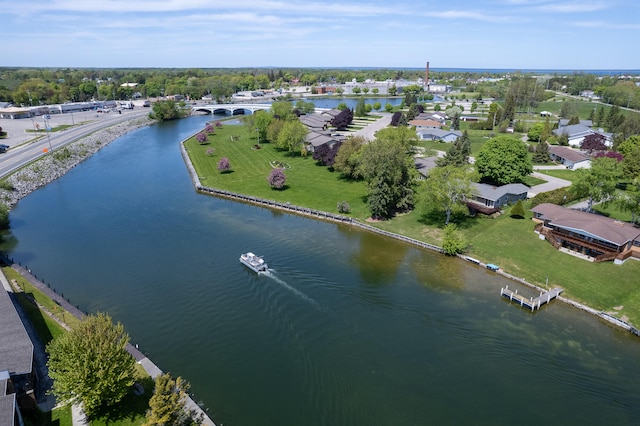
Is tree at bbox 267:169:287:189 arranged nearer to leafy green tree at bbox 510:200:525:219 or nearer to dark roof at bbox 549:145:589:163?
leafy green tree at bbox 510:200:525:219

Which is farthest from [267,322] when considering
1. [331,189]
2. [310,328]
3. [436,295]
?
[331,189]

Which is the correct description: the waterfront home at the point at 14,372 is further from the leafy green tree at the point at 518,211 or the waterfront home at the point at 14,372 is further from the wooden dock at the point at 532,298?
the leafy green tree at the point at 518,211

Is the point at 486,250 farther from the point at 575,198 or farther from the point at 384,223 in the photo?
the point at 575,198

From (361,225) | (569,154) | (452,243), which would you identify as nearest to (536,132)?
(569,154)

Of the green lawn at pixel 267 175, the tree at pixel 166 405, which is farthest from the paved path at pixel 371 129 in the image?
the tree at pixel 166 405

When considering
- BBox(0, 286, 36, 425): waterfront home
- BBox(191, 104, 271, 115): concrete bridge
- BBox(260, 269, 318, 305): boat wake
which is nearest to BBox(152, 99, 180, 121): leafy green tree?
BBox(191, 104, 271, 115): concrete bridge

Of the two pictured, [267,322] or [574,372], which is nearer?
[574,372]
